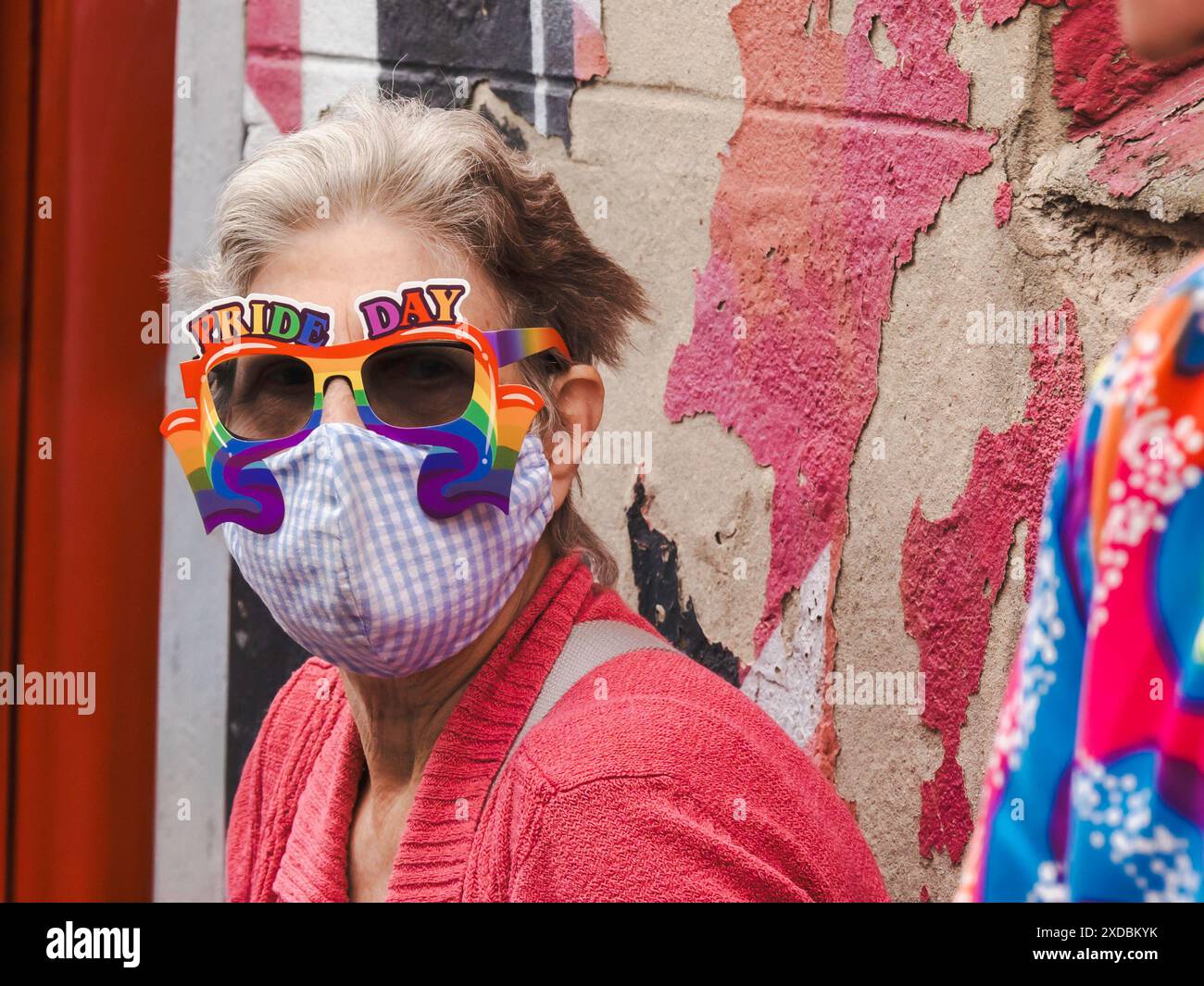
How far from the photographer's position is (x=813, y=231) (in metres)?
2.26

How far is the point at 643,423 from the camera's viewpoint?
243 cm

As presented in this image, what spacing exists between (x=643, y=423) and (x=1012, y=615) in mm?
846

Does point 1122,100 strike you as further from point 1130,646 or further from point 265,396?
point 1130,646

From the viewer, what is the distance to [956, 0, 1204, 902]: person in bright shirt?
584 mm

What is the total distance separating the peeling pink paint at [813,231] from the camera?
215 cm

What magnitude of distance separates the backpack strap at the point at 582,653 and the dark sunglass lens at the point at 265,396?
0.47 meters

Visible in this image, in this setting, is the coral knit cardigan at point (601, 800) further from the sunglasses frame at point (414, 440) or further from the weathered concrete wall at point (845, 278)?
the weathered concrete wall at point (845, 278)

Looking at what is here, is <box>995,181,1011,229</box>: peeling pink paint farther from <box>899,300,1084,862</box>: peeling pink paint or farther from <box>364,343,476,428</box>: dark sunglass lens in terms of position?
<box>364,343,476,428</box>: dark sunglass lens

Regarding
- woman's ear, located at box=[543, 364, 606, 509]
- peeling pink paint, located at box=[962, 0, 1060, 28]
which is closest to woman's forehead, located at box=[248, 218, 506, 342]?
woman's ear, located at box=[543, 364, 606, 509]

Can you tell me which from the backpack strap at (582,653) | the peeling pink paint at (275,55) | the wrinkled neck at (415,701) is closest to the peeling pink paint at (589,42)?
the peeling pink paint at (275,55)

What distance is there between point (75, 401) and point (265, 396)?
1.05m

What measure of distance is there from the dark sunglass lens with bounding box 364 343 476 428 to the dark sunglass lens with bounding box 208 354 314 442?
0.31ft

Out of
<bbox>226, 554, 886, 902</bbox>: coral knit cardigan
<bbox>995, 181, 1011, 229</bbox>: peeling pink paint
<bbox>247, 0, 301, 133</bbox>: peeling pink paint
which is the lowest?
<bbox>226, 554, 886, 902</bbox>: coral knit cardigan

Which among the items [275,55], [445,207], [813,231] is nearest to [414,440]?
[445,207]
